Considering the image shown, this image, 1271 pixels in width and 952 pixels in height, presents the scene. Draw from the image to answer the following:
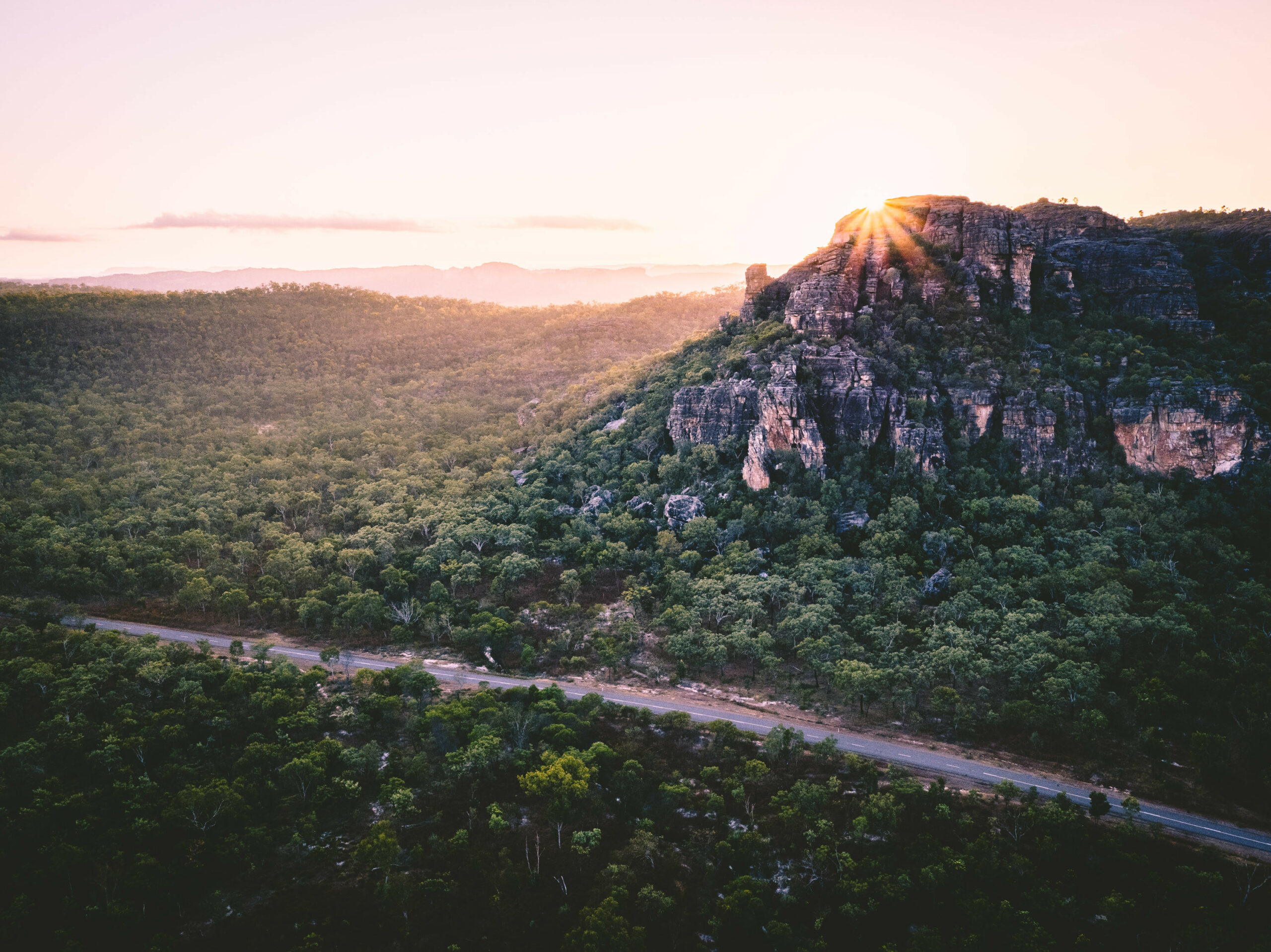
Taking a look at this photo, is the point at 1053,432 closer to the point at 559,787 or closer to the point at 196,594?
the point at 559,787

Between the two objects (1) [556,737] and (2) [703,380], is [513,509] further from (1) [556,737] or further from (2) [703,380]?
(1) [556,737]

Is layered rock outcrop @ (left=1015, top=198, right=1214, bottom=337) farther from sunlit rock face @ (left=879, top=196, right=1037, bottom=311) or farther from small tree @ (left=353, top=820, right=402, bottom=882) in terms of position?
small tree @ (left=353, top=820, right=402, bottom=882)

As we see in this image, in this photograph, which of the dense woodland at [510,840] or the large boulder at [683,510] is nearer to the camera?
the dense woodland at [510,840]

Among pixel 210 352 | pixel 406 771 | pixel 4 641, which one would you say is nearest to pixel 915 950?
pixel 406 771

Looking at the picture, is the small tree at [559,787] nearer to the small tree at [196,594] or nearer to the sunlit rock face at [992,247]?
the small tree at [196,594]

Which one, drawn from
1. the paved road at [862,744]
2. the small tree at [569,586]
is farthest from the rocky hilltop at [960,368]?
the paved road at [862,744]

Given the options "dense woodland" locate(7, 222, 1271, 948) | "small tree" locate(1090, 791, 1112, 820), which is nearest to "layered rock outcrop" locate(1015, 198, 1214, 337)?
"dense woodland" locate(7, 222, 1271, 948)
